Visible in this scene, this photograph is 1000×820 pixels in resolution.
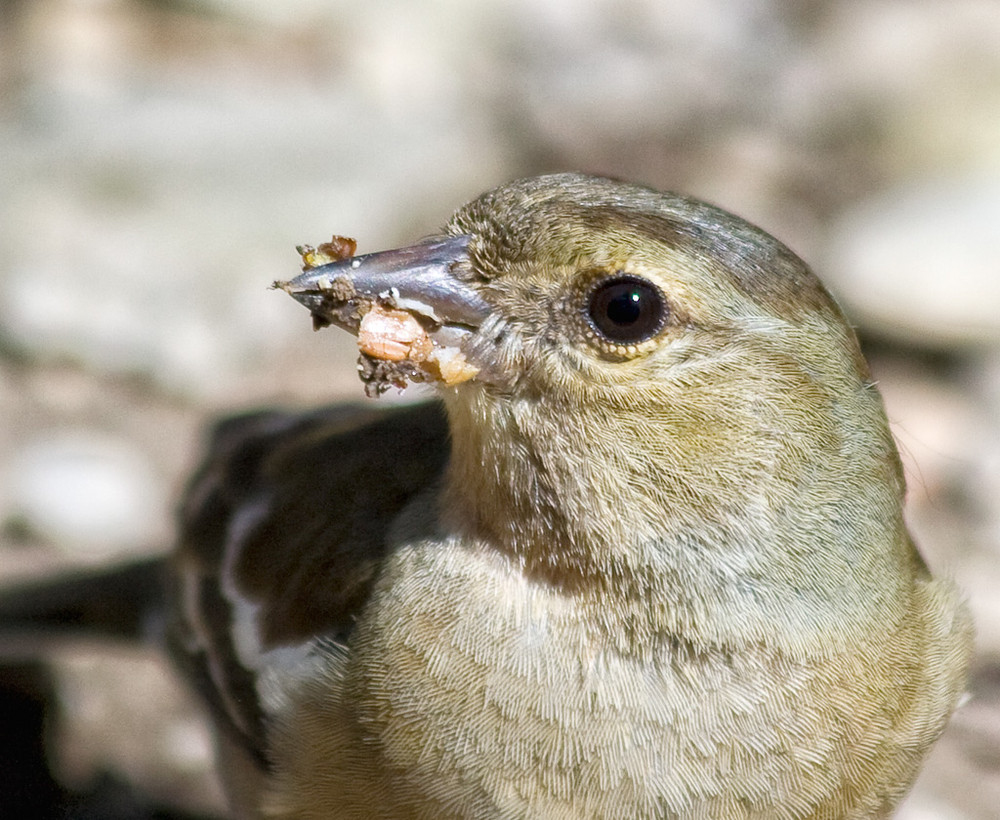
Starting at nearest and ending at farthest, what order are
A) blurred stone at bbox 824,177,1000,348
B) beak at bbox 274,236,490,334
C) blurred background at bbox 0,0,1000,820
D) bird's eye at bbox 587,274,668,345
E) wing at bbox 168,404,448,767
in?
bird's eye at bbox 587,274,668,345, beak at bbox 274,236,490,334, wing at bbox 168,404,448,767, blurred background at bbox 0,0,1000,820, blurred stone at bbox 824,177,1000,348

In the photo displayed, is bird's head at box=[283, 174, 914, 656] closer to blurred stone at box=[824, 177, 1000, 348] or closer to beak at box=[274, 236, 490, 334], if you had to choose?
beak at box=[274, 236, 490, 334]

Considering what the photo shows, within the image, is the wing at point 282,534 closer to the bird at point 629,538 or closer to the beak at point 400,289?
the bird at point 629,538

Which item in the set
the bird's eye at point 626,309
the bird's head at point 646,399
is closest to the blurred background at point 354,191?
the bird's head at point 646,399

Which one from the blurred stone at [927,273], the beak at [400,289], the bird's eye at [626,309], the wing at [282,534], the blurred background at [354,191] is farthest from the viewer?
the blurred stone at [927,273]

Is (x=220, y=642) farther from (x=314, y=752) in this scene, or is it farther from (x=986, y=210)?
(x=986, y=210)

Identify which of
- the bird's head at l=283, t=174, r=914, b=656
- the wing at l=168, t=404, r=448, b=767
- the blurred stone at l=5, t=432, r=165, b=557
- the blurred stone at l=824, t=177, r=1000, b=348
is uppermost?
the blurred stone at l=824, t=177, r=1000, b=348

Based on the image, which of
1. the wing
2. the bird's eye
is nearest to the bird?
the bird's eye

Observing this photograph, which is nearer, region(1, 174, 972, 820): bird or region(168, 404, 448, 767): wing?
region(1, 174, 972, 820): bird

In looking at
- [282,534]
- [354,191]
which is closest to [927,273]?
[354,191]
